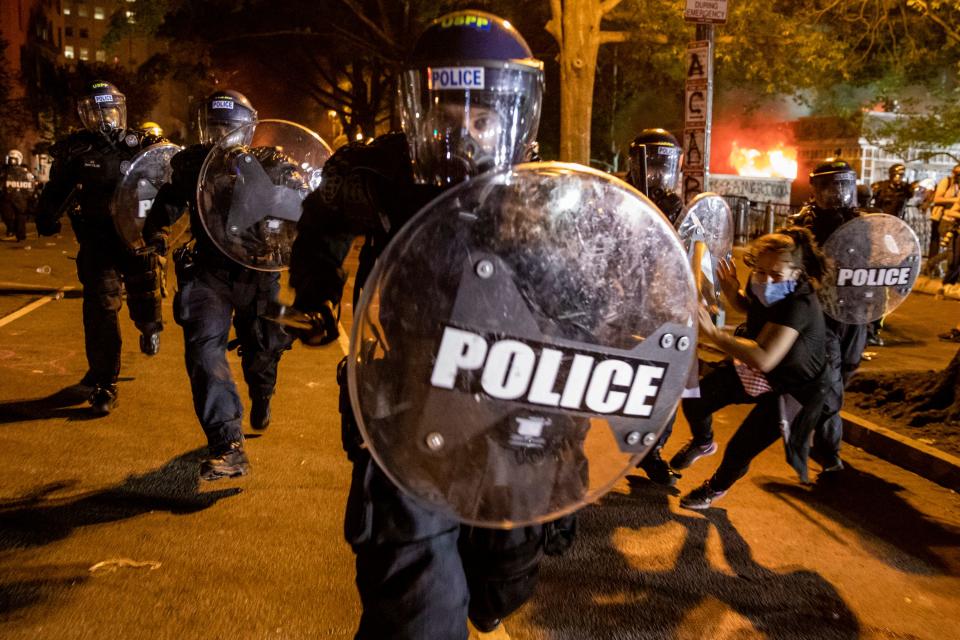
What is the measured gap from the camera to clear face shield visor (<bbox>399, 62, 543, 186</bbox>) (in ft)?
7.66

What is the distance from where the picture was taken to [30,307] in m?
10.2

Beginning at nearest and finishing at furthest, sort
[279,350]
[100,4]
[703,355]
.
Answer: [279,350] → [703,355] → [100,4]

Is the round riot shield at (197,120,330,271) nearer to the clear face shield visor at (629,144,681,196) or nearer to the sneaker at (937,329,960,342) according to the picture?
the clear face shield visor at (629,144,681,196)

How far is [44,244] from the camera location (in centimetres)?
1980

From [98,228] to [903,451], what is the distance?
5.64m

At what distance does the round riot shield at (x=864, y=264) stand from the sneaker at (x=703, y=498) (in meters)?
1.67

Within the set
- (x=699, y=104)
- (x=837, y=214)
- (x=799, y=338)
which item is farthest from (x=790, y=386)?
(x=699, y=104)

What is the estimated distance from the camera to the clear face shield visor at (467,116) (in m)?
2.33

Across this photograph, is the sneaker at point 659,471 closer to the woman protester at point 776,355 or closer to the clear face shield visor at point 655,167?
the woman protester at point 776,355

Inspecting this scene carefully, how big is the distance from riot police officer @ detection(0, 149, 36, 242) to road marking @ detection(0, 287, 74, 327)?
9.25m

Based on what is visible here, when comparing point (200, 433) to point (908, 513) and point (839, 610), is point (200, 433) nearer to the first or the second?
point (839, 610)

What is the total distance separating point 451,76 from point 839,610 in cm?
278

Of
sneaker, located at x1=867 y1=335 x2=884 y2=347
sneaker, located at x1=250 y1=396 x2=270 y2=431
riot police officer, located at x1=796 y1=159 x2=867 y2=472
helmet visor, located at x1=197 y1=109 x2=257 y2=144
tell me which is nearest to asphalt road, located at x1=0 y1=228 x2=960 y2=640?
sneaker, located at x1=250 y1=396 x2=270 y2=431

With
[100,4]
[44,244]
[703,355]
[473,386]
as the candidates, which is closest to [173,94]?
[100,4]
